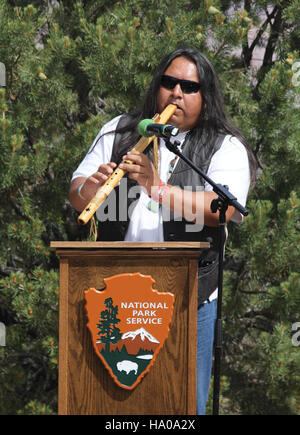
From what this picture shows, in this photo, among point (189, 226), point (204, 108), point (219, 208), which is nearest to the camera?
point (219, 208)

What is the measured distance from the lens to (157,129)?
2.15 m

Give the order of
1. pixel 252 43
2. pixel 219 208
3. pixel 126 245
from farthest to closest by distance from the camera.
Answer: pixel 252 43 < pixel 219 208 < pixel 126 245

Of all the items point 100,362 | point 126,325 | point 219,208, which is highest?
point 219,208

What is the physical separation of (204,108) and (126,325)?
109 cm

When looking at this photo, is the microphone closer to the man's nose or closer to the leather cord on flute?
the leather cord on flute

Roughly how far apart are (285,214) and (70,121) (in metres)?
1.70

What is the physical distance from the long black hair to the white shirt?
0.06m

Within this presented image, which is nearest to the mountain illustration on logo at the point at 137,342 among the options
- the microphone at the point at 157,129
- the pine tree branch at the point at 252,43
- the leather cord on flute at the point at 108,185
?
the leather cord on flute at the point at 108,185

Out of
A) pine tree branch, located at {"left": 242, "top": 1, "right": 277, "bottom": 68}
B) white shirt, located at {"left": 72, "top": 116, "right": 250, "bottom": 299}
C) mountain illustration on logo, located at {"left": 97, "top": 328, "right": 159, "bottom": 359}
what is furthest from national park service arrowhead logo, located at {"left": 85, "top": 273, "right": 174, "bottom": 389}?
pine tree branch, located at {"left": 242, "top": 1, "right": 277, "bottom": 68}

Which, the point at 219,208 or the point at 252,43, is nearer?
the point at 219,208

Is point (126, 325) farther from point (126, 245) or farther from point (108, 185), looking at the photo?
point (108, 185)

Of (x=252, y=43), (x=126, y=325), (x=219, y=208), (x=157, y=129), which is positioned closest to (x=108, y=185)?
(x=157, y=129)

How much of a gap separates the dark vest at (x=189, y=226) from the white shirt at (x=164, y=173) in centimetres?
3
